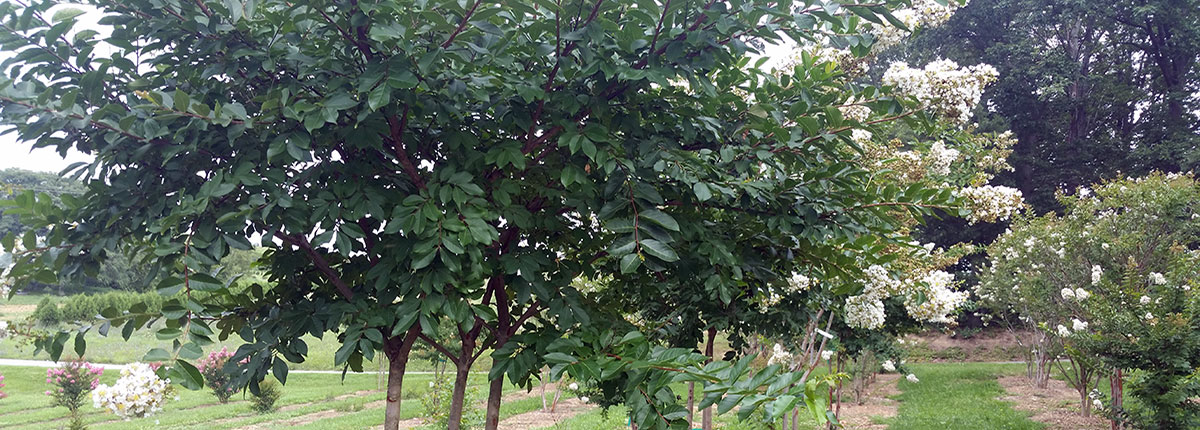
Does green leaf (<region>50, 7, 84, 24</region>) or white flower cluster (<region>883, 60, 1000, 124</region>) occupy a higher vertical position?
white flower cluster (<region>883, 60, 1000, 124</region>)

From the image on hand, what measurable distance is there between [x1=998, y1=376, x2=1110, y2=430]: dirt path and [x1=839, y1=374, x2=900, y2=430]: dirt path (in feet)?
5.88

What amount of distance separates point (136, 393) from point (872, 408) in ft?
34.9

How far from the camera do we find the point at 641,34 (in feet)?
5.45

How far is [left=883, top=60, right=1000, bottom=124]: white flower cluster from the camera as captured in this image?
249 cm

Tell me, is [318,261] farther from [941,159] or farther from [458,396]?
[941,159]

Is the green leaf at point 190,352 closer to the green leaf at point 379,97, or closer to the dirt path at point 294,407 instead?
the green leaf at point 379,97

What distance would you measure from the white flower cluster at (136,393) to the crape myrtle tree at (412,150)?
0.23 metres

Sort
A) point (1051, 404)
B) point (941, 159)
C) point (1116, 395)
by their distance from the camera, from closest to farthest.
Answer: point (941, 159)
point (1116, 395)
point (1051, 404)

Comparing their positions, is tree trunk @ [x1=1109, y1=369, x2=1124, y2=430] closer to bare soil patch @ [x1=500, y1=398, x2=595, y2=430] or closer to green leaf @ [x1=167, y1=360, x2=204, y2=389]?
bare soil patch @ [x1=500, y1=398, x2=595, y2=430]

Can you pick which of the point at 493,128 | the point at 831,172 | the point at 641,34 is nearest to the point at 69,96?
the point at 493,128

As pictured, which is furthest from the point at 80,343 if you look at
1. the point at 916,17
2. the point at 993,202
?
the point at 993,202

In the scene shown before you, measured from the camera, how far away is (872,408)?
34.9ft

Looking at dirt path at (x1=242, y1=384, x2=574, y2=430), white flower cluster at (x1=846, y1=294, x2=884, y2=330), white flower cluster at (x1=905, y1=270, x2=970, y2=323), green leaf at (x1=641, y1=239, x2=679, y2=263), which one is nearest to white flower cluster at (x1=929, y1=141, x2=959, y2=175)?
white flower cluster at (x1=905, y1=270, x2=970, y2=323)

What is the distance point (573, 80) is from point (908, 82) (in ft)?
4.53
